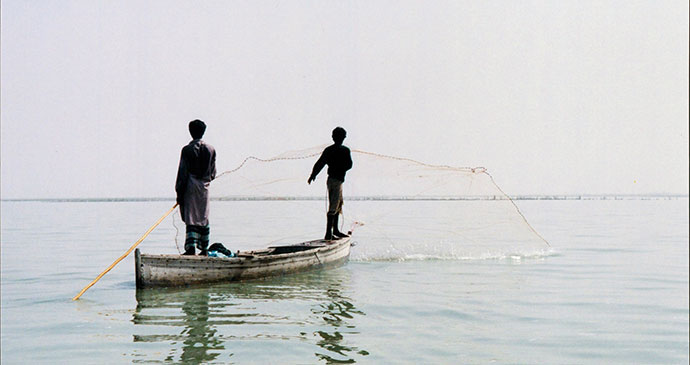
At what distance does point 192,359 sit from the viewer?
6.29m

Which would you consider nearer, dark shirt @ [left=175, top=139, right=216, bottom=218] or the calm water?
the calm water

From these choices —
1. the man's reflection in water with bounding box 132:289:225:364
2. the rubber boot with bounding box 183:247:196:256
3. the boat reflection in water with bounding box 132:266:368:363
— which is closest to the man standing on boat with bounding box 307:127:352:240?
the boat reflection in water with bounding box 132:266:368:363

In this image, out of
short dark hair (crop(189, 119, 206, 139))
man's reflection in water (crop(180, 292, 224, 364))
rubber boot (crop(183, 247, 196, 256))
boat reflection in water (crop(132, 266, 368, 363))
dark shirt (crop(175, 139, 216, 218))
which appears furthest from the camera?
rubber boot (crop(183, 247, 196, 256))

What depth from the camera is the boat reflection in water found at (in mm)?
6527

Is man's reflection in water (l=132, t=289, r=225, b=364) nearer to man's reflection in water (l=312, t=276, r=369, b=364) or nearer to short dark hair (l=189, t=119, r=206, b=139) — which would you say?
man's reflection in water (l=312, t=276, r=369, b=364)

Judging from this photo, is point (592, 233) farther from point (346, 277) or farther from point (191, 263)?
point (191, 263)

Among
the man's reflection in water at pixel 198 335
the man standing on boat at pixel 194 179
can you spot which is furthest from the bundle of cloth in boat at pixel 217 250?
the man's reflection in water at pixel 198 335

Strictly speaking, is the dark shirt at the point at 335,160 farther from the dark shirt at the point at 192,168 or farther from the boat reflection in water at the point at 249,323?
the dark shirt at the point at 192,168

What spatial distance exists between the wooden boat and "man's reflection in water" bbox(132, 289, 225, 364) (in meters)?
0.29

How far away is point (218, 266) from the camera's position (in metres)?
10.6

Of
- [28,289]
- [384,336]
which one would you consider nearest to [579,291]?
[384,336]

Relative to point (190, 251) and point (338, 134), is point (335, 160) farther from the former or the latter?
point (190, 251)

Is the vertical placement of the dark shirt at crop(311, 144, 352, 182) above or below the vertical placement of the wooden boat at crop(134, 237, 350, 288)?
above

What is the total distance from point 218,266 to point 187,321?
257 centimetres
